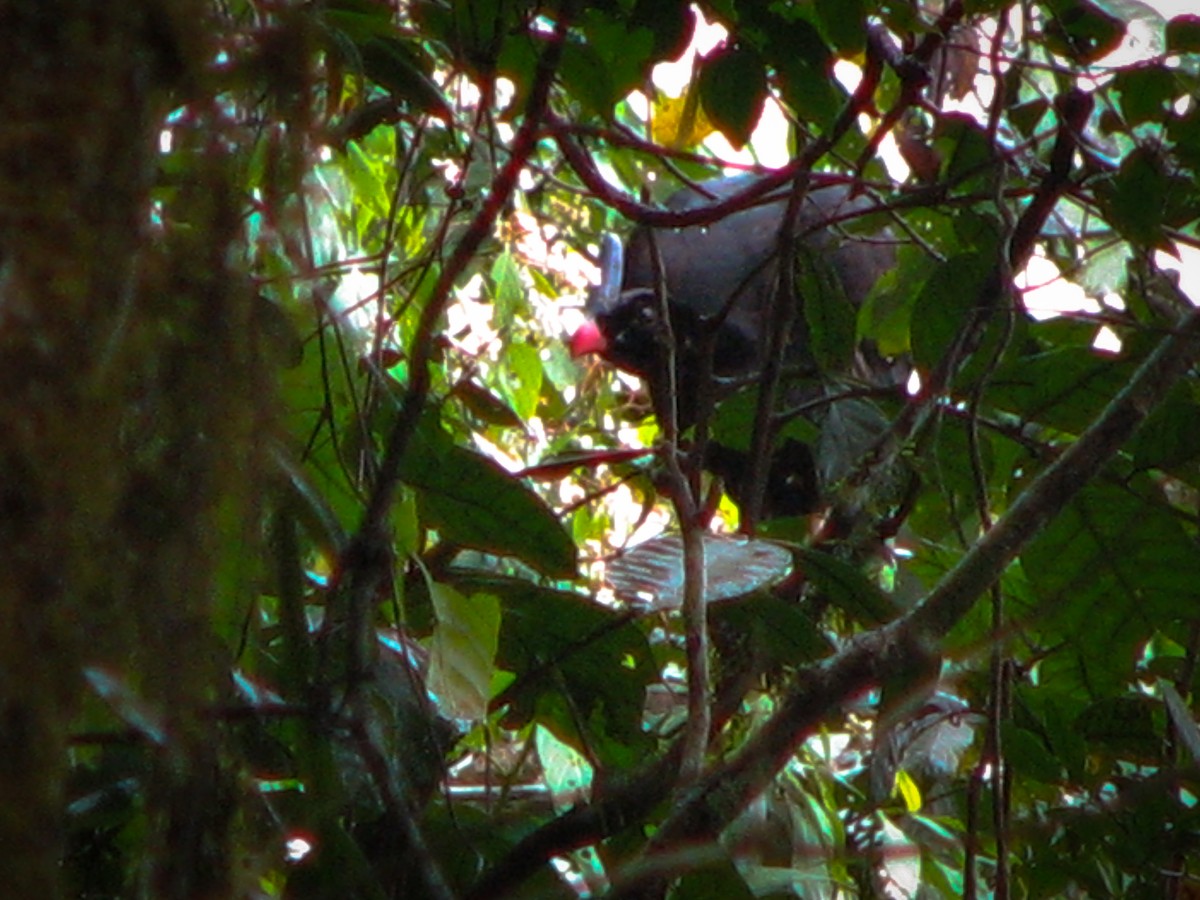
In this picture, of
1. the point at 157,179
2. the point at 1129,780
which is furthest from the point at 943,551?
the point at 157,179

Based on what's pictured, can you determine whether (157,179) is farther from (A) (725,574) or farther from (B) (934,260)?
(B) (934,260)

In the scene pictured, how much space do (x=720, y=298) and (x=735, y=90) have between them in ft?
2.15

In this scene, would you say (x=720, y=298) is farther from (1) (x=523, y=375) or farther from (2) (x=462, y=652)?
(2) (x=462, y=652)

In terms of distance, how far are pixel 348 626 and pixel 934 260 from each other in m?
0.63

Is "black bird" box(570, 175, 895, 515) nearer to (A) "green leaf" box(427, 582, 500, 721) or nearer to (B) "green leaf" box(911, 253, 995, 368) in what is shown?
(B) "green leaf" box(911, 253, 995, 368)

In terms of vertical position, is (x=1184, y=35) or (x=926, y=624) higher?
(x=1184, y=35)

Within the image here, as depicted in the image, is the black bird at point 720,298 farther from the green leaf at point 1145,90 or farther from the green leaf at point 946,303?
the green leaf at point 1145,90

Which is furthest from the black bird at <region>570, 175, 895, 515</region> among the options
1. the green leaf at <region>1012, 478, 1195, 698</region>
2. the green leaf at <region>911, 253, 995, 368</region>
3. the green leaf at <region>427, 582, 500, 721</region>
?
the green leaf at <region>427, 582, 500, 721</region>

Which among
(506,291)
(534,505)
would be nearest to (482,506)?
(534,505)

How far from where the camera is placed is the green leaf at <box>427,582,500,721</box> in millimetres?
910

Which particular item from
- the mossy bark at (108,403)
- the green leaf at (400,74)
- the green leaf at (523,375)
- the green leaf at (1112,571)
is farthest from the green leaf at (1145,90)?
the green leaf at (523,375)

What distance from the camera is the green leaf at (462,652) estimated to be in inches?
35.8

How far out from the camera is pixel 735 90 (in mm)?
1062

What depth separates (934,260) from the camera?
4.32 ft
